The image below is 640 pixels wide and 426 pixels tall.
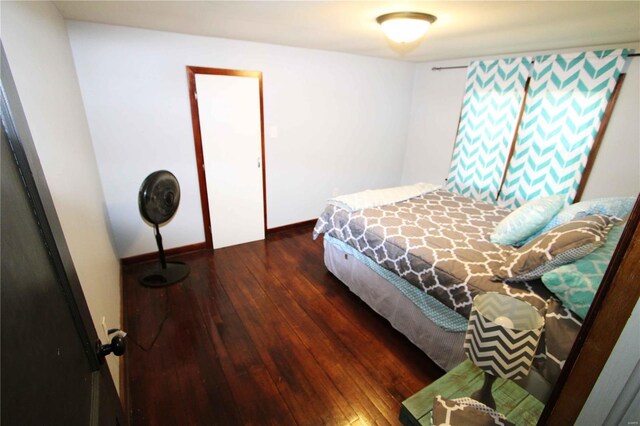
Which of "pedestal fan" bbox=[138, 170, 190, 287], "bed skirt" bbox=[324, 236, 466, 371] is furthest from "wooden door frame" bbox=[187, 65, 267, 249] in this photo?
"bed skirt" bbox=[324, 236, 466, 371]

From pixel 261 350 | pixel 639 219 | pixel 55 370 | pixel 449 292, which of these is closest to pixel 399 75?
pixel 449 292

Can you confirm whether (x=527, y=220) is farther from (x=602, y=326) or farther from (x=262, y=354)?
(x=262, y=354)

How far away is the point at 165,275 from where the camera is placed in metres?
2.84

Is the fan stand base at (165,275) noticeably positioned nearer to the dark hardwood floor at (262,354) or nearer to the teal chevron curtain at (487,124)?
the dark hardwood floor at (262,354)

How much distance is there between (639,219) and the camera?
0.49 m

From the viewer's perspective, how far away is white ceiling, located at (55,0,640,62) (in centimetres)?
168

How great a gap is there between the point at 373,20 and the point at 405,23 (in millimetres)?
268

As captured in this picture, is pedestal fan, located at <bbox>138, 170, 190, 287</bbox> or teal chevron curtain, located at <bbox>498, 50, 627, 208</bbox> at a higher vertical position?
teal chevron curtain, located at <bbox>498, 50, 627, 208</bbox>

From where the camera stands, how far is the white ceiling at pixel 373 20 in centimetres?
168

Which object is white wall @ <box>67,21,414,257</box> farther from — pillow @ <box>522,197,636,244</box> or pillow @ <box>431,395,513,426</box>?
pillow @ <box>431,395,513,426</box>

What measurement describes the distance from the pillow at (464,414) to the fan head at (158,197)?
2457mm

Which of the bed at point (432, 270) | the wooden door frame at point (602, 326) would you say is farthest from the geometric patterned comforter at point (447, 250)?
the wooden door frame at point (602, 326)

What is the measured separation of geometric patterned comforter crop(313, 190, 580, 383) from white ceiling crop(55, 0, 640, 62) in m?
1.47

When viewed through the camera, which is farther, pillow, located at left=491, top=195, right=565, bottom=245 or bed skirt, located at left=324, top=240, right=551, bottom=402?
pillow, located at left=491, top=195, right=565, bottom=245
